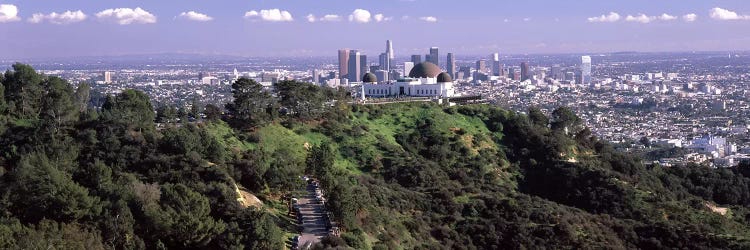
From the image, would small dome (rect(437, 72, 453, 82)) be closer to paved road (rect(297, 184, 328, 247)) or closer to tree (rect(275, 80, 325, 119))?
tree (rect(275, 80, 325, 119))

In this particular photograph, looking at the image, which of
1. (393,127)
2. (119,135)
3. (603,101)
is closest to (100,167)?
(119,135)

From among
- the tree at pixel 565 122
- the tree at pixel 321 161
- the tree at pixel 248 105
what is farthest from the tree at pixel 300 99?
the tree at pixel 565 122

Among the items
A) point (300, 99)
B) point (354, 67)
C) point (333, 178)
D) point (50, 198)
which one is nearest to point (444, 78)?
point (300, 99)

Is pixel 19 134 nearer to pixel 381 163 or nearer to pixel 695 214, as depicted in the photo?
pixel 381 163

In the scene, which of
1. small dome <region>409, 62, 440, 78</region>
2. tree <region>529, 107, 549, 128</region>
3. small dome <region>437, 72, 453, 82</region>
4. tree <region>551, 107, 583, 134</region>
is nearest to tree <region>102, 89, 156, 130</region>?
tree <region>529, 107, 549, 128</region>

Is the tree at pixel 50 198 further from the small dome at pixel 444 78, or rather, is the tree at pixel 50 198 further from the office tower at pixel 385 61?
the office tower at pixel 385 61

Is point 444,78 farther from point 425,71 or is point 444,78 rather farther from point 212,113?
point 212,113
